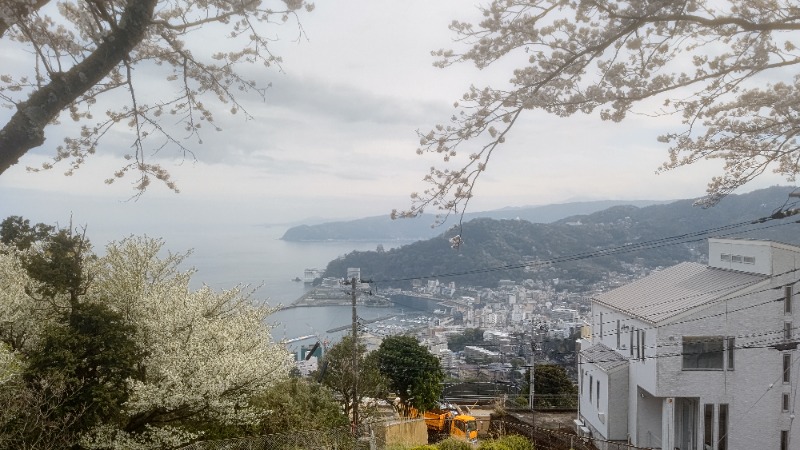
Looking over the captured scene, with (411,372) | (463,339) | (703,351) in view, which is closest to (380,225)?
(463,339)

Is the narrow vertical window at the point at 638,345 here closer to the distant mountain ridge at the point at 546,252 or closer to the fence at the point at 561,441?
the fence at the point at 561,441

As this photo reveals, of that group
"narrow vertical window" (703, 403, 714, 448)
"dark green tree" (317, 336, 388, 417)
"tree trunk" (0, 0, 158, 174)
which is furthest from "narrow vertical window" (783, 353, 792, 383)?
"tree trunk" (0, 0, 158, 174)

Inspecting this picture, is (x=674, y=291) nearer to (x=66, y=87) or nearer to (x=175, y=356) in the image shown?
(x=175, y=356)

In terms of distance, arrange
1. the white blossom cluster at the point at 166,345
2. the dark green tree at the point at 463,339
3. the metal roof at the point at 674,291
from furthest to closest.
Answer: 1. the dark green tree at the point at 463,339
2. the metal roof at the point at 674,291
3. the white blossom cluster at the point at 166,345

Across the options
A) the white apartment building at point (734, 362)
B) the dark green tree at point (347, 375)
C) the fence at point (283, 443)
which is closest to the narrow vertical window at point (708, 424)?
the white apartment building at point (734, 362)

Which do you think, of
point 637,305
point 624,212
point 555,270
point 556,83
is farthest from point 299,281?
point 556,83

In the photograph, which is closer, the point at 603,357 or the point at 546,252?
the point at 603,357

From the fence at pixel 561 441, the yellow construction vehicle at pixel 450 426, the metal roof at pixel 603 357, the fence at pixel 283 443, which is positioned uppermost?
the fence at pixel 283 443

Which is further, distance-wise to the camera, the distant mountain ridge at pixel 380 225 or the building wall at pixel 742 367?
the distant mountain ridge at pixel 380 225
